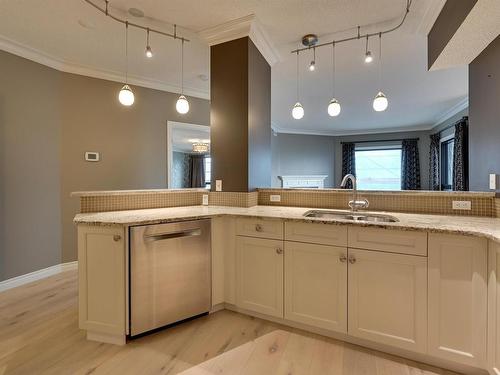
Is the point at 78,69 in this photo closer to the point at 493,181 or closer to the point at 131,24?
the point at 131,24

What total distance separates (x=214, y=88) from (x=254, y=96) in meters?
0.43

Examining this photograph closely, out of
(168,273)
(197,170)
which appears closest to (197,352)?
(168,273)

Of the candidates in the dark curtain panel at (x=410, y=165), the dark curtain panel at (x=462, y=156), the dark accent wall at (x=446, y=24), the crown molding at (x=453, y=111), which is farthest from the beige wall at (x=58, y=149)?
the dark curtain panel at (x=410, y=165)

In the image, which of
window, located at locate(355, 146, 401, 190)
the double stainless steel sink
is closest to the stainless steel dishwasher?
the double stainless steel sink

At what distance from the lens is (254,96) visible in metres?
2.79

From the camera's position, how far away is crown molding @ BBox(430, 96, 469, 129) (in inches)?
195

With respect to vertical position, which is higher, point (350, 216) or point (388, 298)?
point (350, 216)

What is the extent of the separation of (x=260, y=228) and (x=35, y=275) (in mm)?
2807

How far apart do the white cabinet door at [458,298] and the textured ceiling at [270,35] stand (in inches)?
78.4

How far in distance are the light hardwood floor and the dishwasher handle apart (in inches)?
28.2

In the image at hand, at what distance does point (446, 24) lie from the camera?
212 cm

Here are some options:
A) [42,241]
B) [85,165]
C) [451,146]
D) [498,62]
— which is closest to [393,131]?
[451,146]

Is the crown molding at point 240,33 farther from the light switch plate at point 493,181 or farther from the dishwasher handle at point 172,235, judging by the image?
the light switch plate at point 493,181

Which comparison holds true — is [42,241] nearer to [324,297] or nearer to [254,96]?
[254,96]
